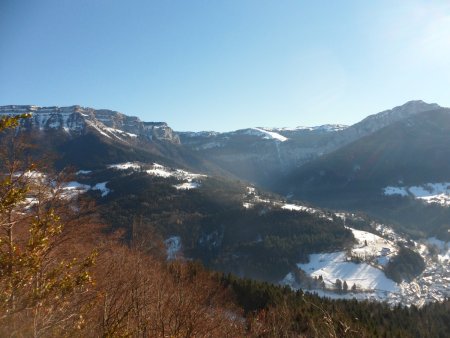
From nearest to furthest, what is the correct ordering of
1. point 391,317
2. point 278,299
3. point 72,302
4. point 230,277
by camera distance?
point 72,302
point 278,299
point 230,277
point 391,317

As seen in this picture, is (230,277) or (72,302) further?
(230,277)

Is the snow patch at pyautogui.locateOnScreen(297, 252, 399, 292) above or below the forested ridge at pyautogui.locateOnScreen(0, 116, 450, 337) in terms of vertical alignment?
below

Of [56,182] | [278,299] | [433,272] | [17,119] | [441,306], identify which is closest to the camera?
[17,119]

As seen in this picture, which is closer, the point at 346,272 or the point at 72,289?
the point at 72,289

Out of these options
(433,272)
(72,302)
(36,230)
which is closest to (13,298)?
(36,230)

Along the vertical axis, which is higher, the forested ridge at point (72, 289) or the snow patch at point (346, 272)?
the forested ridge at point (72, 289)

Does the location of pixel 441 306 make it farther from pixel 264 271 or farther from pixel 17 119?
pixel 17 119

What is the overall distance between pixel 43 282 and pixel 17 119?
5000 mm

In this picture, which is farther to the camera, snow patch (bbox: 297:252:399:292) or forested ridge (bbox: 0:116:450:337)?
snow patch (bbox: 297:252:399:292)

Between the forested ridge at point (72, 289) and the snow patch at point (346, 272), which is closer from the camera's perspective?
the forested ridge at point (72, 289)

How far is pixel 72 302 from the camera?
50.4 ft

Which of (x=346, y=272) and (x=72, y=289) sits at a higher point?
(x=72, y=289)

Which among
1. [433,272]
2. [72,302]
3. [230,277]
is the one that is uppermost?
[72,302]

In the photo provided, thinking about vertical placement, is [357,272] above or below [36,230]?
below
